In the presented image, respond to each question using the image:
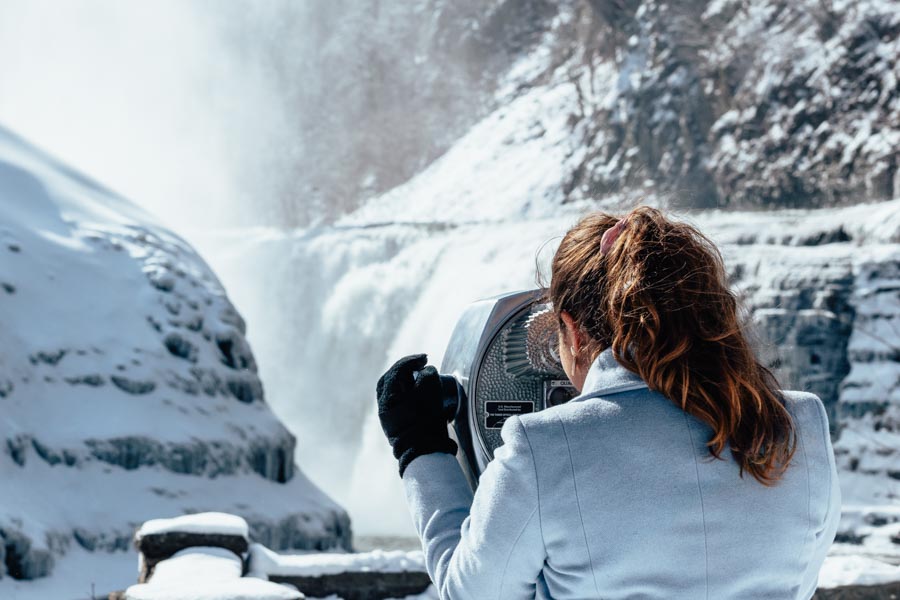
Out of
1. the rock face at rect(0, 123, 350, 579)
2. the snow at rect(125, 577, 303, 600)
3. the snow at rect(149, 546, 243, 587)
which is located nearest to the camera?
the snow at rect(125, 577, 303, 600)

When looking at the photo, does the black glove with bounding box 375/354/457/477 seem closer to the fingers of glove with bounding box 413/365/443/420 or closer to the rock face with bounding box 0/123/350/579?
the fingers of glove with bounding box 413/365/443/420

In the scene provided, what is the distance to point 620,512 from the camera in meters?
1.12

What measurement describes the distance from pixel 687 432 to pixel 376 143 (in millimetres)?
71346

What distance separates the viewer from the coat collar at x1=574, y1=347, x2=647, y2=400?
1.16 metres

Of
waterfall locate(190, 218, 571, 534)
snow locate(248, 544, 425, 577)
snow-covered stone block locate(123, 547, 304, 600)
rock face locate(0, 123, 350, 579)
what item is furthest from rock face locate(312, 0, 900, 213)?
snow-covered stone block locate(123, 547, 304, 600)

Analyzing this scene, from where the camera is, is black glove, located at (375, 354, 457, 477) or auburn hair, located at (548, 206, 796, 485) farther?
black glove, located at (375, 354, 457, 477)

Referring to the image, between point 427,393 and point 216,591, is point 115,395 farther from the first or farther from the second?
point 427,393

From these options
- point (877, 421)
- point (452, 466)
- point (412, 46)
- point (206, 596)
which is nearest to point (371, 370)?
point (877, 421)

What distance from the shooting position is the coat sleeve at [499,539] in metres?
1.11

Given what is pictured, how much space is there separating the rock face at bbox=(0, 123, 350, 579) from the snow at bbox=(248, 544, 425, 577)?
510 centimetres

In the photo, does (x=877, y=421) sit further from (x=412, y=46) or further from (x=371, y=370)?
(x=412, y=46)

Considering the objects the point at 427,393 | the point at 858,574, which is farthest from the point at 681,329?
the point at 858,574

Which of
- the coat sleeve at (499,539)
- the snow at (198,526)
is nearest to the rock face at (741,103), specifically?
the snow at (198,526)

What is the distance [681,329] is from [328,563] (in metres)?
4.09
